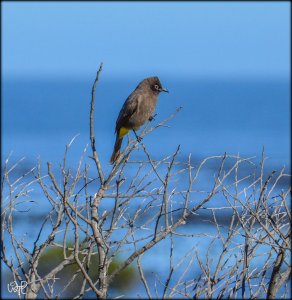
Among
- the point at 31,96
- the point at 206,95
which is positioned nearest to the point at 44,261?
the point at 31,96

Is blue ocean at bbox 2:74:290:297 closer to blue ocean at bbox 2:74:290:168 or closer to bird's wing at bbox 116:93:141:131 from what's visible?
blue ocean at bbox 2:74:290:168

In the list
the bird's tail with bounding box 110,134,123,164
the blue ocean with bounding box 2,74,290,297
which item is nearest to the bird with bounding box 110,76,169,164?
the bird's tail with bounding box 110,134,123,164

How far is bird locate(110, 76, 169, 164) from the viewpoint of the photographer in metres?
7.94

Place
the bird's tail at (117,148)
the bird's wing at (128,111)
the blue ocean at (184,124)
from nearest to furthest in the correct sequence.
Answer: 1. the bird's tail at (117,148)
2. the bird's wing at (128,111)
3. the blue ocean at (184,124)

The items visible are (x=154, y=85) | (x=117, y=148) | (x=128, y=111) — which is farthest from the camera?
(x=154, y=85)

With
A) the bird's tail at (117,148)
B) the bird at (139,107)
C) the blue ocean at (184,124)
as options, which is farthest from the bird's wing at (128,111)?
the blue ocean at (184,124)

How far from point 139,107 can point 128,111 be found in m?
0.10

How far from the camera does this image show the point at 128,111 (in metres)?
7.93

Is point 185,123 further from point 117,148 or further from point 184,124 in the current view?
point 117,148

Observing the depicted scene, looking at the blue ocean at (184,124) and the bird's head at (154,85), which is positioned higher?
the bird's head at (154,85)

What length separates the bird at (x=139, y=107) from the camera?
794 centimetres

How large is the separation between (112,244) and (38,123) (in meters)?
124

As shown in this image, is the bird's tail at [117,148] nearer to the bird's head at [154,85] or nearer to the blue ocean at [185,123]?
the bird's head at [154,85]

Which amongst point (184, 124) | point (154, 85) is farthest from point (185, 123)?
point (154, 85)
